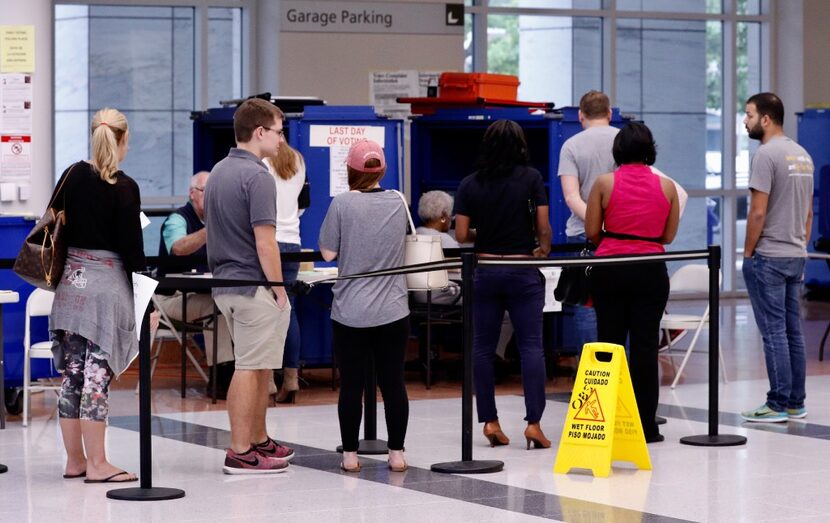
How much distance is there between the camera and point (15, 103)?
8633mm

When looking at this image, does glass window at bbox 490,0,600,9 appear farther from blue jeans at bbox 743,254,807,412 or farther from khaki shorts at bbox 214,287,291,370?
khaki shorts at bbox 214,287,291,370

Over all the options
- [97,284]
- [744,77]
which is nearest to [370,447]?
[97,284]

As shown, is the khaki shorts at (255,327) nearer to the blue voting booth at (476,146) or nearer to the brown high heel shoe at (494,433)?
the brown high heel shoe at (494,433)

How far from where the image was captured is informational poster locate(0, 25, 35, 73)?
8523mm

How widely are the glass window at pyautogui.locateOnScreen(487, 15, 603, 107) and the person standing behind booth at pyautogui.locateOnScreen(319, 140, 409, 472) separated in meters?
9.01

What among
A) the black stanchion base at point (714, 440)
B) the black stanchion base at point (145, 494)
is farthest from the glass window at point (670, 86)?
the black stanchion base at point (145, 494)

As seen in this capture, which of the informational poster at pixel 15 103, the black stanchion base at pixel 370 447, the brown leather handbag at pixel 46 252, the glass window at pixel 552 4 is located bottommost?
the black stanchion base at pixel 370 447

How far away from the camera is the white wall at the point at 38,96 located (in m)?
8.55

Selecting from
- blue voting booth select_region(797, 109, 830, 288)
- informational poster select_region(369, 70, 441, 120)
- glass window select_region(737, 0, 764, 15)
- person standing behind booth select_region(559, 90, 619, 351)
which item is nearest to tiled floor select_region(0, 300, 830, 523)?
person standing behind booth select_region(559, 90, 619, 351)

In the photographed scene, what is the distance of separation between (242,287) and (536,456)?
156 cm

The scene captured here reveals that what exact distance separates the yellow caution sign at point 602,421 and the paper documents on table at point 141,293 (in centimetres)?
177

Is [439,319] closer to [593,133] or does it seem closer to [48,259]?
[593,133]

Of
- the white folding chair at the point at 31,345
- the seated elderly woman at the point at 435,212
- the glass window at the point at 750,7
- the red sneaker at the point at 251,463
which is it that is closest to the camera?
the red sneaker at the point at 251,463

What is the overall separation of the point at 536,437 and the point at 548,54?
892 centimetres
